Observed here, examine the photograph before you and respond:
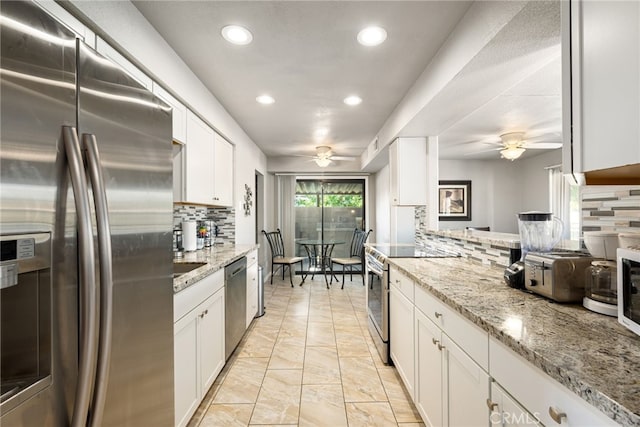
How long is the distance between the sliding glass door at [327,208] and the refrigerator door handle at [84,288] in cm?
555

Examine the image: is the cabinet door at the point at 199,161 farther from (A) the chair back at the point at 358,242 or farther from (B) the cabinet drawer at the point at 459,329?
(A) the chair back at the point at 358,242

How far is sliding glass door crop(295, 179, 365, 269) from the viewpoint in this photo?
20.6 feet

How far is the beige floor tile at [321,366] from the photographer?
2.24m

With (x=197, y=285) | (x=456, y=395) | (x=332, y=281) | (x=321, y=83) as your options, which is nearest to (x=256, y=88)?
(x=321, y=83)

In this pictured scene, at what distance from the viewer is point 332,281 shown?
5605 mm

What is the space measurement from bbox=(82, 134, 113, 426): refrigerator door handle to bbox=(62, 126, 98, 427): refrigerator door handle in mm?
27

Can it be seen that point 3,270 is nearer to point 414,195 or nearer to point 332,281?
point 414,195

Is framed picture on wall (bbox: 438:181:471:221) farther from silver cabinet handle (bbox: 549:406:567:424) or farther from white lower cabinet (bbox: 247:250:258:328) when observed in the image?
silver cabinet handle (bbox: 549:406:567:424)

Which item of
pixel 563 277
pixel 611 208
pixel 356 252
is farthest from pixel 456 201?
pixel 563 277

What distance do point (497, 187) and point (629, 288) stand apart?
4.15 metres

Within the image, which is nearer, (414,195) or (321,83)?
(321,83)

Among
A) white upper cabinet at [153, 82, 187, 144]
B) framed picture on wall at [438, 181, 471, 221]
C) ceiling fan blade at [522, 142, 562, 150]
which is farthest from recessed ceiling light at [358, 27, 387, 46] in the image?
framed picture on wall at [438, 181, 471, 221]

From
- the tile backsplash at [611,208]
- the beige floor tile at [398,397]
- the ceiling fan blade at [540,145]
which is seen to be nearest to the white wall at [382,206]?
the ceiling fan blade at [540,145]

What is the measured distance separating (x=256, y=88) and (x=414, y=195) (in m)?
1.91
